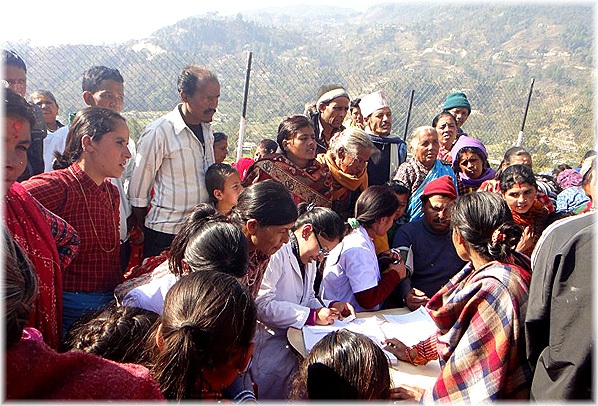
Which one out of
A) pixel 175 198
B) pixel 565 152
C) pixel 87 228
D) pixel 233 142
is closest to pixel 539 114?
pixel 565 152

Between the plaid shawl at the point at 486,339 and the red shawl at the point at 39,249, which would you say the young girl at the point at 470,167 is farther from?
the red shawl at the point at 39,249

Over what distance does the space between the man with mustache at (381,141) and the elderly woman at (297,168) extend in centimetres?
69

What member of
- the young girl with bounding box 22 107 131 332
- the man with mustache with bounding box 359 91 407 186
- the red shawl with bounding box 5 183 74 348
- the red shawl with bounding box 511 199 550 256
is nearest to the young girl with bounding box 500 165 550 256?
the red shawl with bounding box 511 199 550 256

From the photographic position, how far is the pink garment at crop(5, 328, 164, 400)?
84cm

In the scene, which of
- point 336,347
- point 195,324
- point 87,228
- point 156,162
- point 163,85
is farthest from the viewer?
point 163,85

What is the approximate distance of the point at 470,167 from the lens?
4.02 meters

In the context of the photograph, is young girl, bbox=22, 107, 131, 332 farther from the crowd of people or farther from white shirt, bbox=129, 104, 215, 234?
white shirt, bbox=129, 104, 215, 234

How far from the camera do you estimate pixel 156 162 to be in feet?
9.03

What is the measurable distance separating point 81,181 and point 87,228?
8.4 inches

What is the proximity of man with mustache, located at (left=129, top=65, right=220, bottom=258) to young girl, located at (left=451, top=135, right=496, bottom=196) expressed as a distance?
2.29m

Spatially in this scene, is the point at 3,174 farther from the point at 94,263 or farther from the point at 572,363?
the point at 572,363

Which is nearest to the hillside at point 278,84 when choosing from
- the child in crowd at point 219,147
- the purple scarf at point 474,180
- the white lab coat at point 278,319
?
the child in crowd at point 219,147

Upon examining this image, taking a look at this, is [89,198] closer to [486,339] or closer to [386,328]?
[386,328]

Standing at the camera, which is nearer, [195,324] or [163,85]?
[195,324]
